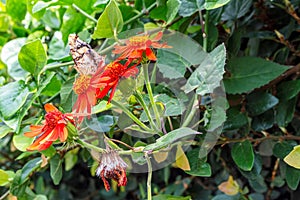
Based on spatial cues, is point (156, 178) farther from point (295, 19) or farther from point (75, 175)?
point (295, 19)

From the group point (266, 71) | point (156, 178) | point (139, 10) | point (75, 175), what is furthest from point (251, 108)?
point (75, 175)

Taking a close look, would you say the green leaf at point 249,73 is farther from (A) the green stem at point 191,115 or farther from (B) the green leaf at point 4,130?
(B) the green leaf at point 4,130

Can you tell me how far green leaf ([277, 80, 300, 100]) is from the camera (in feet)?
1.60

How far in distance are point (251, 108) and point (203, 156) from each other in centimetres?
11

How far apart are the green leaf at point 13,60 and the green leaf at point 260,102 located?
10.6 inches

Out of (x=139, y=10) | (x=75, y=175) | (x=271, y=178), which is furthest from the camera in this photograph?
(x=75, y=175)

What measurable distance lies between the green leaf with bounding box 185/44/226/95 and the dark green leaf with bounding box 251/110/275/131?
0.16 metres

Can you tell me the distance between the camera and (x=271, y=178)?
719 millimetres

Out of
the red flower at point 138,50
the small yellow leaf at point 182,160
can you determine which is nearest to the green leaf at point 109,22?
the red flower at point 138,50

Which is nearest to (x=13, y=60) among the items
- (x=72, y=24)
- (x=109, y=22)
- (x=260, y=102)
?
(x=72, y=24)

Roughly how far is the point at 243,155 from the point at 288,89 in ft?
0.35

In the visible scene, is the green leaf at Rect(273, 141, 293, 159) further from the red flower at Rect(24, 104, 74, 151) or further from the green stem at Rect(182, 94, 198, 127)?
the red flower at Rect(24, 104, 74, 151)

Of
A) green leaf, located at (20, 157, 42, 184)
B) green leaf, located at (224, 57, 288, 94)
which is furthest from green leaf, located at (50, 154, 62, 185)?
green leaf, located at (224, 57, 288, 94)

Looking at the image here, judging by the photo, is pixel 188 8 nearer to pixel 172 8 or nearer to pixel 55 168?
pixel 172 8
